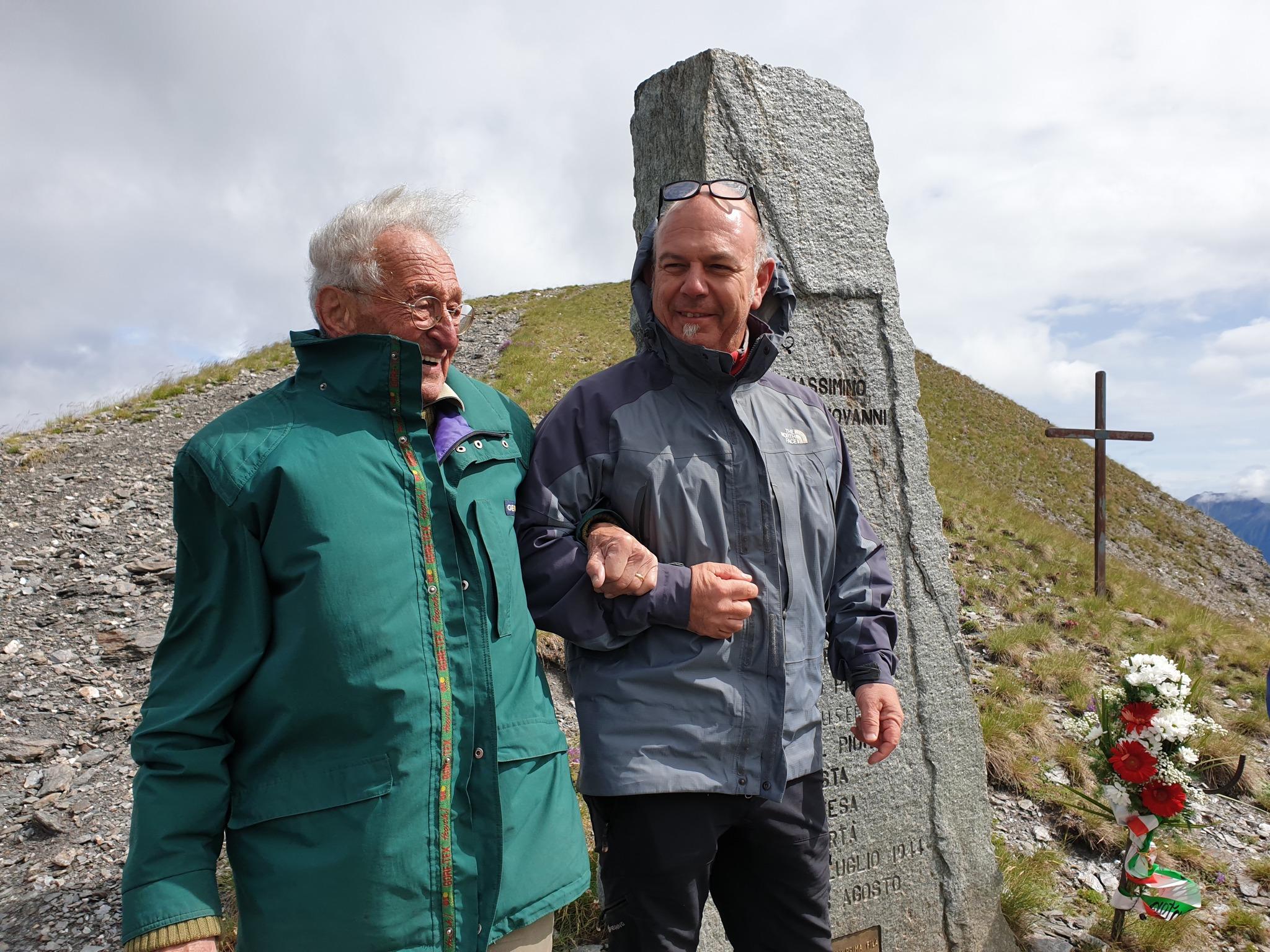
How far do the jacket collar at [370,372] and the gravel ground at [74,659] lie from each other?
3.59 m

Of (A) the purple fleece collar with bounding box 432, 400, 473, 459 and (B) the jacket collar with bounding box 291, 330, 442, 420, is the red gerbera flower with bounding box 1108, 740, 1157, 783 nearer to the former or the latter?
(A) the purple fleece collar with bounding box 432, 400, 473, 459

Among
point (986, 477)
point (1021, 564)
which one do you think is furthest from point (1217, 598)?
point (1021, 564)

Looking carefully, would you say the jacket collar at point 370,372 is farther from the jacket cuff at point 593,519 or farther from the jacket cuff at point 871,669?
the jacket cuff at point 871,669

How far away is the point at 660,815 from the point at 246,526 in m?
1.30

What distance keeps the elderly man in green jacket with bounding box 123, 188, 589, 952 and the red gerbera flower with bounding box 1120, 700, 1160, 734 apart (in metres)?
3.65

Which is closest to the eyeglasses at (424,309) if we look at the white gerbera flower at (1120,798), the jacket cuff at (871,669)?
the jacket cuff at (871,669)

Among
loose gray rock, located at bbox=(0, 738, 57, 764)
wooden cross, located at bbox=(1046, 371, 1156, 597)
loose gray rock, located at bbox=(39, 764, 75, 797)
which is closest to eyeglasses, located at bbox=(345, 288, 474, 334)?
loose gray rock, located at bbox=(39, 764, 75, 797)

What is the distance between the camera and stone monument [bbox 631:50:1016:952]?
387 cm

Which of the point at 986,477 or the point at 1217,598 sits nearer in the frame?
the point at 1217,598

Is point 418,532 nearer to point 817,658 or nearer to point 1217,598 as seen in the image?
point 817,658

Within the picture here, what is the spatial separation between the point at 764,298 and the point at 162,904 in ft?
7.60

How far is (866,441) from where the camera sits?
420 centimetres

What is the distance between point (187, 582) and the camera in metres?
1.91

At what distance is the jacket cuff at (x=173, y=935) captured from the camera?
5.72ft
